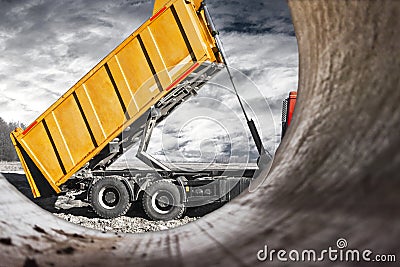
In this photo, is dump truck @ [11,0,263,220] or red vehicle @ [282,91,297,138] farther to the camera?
dump truck @ [11,0,263,220]

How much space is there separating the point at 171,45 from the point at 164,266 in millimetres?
5216

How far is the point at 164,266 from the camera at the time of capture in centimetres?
52

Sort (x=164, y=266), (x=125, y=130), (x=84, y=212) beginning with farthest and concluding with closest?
(x=84, y=212) → (x=125, y=130) → (x=164, y=266)

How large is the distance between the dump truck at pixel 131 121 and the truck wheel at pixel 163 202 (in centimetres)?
1

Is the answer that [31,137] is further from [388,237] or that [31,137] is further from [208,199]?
[388,237]

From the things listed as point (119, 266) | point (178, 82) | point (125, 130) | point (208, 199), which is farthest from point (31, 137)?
point (119, 266)

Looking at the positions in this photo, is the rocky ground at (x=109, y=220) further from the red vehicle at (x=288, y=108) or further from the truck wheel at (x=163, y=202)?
the red vehicle at (x=288, y=108)
